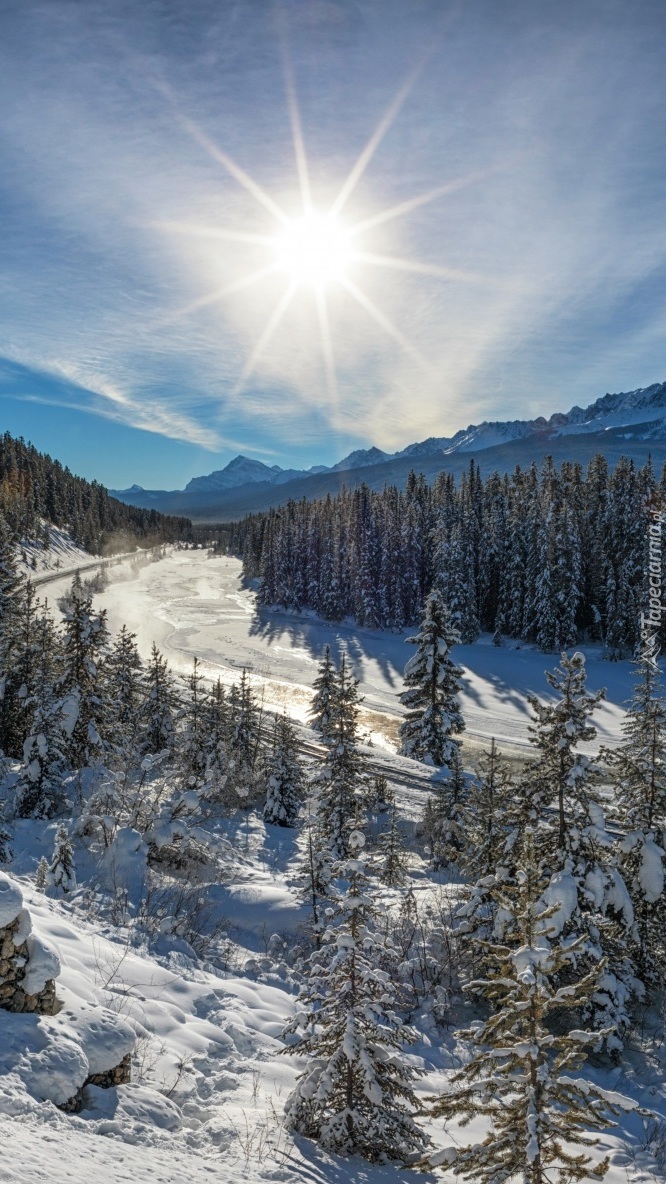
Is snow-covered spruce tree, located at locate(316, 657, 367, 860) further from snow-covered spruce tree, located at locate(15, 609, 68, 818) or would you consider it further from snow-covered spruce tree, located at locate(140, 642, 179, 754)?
snow-covered spruce tree, located at locate(140, 642, 179, 754)

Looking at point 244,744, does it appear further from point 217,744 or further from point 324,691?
point 324,691

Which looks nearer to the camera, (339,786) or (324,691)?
(339,786)

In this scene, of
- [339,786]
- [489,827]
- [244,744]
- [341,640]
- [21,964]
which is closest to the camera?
[21,964]

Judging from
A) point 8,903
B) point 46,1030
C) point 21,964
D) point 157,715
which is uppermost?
point 8,903

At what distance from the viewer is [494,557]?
66688 millimetres

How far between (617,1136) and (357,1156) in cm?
382

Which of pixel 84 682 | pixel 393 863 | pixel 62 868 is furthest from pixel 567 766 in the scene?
pixel 84 682

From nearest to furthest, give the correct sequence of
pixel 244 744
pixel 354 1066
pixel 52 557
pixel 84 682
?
pixel 354 1066
pixel 84 682
pixel 244 744
pixel 52 557

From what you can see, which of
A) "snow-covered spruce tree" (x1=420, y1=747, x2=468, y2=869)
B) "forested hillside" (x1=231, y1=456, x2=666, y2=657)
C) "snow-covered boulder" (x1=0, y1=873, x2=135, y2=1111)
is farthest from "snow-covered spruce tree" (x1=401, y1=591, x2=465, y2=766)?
"forested hillside" (x1=231, y1=456, x2=666, y2=657)

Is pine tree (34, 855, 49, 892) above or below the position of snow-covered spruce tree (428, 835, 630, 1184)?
below

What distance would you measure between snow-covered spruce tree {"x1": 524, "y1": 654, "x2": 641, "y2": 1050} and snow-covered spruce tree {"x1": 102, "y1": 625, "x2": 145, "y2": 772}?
47.6 ft

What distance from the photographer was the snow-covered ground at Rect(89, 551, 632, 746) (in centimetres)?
3866

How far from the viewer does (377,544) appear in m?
74.8

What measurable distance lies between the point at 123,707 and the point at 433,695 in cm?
1439
